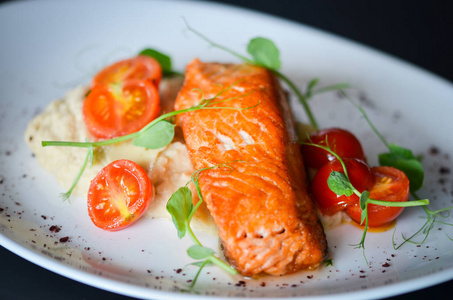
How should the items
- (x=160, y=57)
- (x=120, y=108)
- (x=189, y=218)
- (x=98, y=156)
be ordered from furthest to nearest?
(x=160, y=57)
(x=120, y=108)
(x=98, y=156)
(x=189, y=218)

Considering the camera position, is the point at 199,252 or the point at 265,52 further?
the point at 265,52

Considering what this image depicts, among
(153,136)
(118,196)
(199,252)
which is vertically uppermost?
(153,136)

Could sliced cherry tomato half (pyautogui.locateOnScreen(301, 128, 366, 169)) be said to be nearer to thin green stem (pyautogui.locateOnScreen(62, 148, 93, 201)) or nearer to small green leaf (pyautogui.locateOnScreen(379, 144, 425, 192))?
small green leaf (pyautogui.locateOnScreen(379, 144, 425, 192))

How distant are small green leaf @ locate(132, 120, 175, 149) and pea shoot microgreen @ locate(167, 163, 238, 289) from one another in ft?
1.18

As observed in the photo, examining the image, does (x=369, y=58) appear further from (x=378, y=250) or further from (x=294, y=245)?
(x=294, y=245)

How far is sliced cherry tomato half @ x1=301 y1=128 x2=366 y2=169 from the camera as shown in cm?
399

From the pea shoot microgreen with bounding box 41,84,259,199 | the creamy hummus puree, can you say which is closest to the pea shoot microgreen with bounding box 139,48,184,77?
the creamy hummus puree

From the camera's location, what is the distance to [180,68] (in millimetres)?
5543

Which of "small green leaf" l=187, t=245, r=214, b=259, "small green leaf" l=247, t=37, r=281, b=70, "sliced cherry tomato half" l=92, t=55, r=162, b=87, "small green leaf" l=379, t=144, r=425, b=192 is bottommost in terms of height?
"small green leaf" l=187, t=245, r=214, b=259

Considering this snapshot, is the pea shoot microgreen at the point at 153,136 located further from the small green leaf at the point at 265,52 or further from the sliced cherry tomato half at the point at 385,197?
the sliced cherry tomato half at the point at 385,197

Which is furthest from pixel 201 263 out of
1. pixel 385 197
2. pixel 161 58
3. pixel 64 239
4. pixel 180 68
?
pixel 180 68

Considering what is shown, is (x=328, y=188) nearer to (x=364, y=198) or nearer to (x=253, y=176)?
(x=364, y=198)

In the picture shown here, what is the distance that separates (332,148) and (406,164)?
0.60m

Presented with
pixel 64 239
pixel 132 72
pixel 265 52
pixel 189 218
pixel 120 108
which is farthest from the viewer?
pixel 132 72
